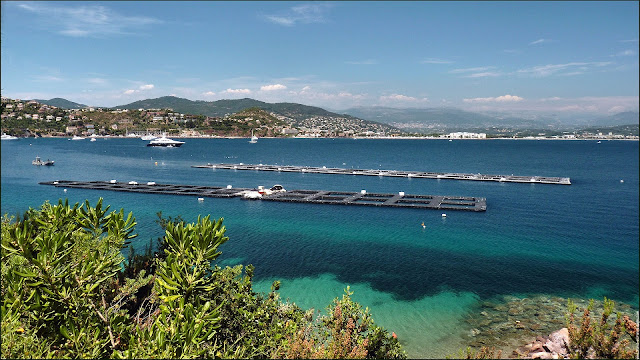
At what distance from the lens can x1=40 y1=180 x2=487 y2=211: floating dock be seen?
2484 inches

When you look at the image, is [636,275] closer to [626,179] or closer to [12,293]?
[12,293]

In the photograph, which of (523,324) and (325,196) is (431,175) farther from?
(523,324)

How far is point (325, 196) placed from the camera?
229ft

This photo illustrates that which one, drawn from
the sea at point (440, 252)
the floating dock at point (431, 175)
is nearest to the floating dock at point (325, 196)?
the sea at point (440, 252)

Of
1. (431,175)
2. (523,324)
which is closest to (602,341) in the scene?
(523,324)

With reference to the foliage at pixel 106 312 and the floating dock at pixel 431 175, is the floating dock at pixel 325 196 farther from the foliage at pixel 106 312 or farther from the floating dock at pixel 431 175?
the foliage at pixel 106 312

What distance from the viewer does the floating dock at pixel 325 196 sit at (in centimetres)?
6309

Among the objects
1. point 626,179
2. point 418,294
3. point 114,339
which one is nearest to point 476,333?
point 418,294

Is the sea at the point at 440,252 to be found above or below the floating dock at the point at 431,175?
below

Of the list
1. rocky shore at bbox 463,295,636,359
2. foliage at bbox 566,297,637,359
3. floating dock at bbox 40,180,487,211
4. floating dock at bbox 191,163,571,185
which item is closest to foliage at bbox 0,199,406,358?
foliage at bbox 566,297,637,359

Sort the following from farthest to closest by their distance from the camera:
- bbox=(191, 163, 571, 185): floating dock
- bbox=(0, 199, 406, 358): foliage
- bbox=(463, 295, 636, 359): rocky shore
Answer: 1. bbox=(191, 163, 571, 185): floating dock
2. bbox=(463, 295, 636, 359): rocky shore
3. bbox=(0, 199, 406, 358): foliage

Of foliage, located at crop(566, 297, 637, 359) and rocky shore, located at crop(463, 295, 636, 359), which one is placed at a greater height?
foliage, located at crop(566, 297, 637, 359)

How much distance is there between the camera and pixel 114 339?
13.1m

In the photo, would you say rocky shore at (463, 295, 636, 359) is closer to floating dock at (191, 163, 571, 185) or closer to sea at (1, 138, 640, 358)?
sea at (1, 138, 640, 358)
